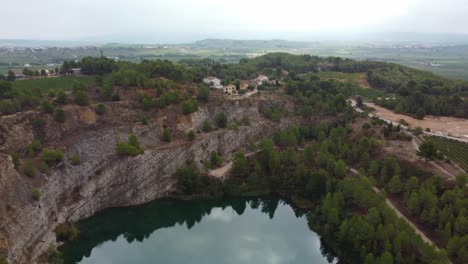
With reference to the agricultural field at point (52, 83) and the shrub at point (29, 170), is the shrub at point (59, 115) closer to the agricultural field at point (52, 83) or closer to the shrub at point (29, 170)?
the shrub at point (29, 170)

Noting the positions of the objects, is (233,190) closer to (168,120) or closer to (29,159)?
(168,120)

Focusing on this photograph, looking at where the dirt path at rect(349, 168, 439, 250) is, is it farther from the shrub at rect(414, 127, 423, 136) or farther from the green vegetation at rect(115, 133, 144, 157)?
the green vegetation at rect(115, 133, 144, 157)

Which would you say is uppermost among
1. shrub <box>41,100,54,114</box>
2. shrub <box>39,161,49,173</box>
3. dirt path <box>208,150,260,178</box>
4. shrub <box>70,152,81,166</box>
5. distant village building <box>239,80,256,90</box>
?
shrub <box>41,100,54,114</box>

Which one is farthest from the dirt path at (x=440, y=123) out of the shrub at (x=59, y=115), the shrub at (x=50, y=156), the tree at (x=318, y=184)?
the shrub at (x=50, y=156)

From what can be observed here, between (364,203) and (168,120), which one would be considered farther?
(168,120)

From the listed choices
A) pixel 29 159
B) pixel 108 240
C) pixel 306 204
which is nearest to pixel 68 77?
pixel 29 159

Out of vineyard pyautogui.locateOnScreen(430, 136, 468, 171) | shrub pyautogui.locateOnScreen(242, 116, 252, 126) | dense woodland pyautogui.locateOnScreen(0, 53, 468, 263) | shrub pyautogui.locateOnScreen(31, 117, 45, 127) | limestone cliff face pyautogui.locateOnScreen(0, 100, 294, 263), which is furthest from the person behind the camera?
shrub pyautogui.locateOnScreen(242, 116, 252, 126)

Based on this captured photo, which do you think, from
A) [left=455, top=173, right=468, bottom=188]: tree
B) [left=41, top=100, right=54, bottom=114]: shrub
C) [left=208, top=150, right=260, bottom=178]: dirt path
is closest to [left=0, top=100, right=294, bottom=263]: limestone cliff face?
[left=41, top=100, right=54, bottom=114]: shrub

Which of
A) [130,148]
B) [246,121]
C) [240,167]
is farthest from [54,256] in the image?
[246,121]
